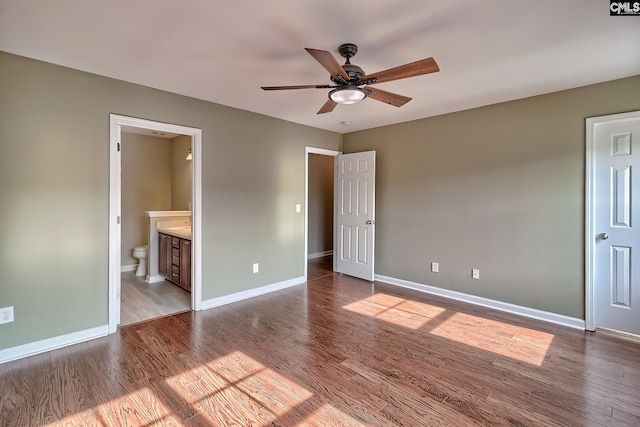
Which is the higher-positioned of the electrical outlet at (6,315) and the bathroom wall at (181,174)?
the bathroom wall at (181,174)

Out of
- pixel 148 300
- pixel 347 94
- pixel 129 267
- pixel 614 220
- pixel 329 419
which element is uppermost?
pixel 347 94

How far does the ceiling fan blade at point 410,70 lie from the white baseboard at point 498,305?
2.98 m

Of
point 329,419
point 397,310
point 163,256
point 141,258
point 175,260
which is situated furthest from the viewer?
point 141,258

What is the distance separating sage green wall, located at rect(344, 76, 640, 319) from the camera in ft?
10.4

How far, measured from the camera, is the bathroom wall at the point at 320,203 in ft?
22.1

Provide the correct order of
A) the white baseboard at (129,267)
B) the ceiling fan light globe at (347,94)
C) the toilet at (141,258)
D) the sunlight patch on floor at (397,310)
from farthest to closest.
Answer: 1. the white baseboard at (129,267)
2. the toilet at (141,258)
3. the sunlight patch on floor at (397,310)
4. the ceiling fan light globe at (347,94)

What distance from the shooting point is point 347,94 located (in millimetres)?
2293

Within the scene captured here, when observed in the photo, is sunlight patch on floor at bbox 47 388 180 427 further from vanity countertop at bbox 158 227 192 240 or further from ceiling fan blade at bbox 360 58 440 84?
ceiling fan blade at bbox 360 58 440 84

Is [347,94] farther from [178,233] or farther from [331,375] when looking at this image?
[178,233]

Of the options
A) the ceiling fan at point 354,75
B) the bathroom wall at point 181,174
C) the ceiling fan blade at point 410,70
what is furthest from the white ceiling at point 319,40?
the bathroom wall at point 181,174

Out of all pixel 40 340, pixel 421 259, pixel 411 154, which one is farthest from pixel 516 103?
pixel 40 340

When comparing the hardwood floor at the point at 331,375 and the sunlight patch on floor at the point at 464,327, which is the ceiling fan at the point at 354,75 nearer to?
the hardwood floor at the point at 331,375

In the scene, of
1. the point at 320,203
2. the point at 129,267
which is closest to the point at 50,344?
the point at 129,267

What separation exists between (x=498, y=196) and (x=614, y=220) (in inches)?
40.7
